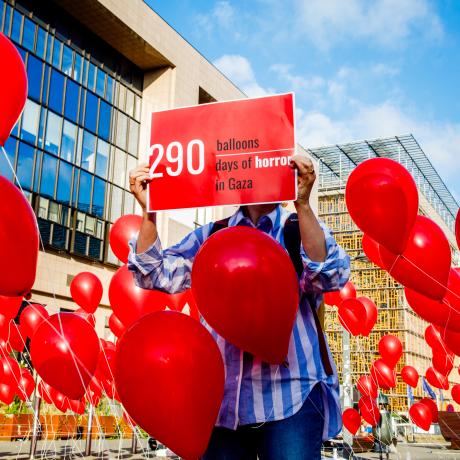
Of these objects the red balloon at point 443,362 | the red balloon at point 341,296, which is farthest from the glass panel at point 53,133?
the red balloon at point 443,362

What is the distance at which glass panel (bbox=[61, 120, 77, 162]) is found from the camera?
67.8ft

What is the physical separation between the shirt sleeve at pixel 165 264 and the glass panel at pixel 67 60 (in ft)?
65.6

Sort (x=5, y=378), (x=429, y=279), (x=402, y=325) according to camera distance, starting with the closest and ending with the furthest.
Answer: (x=429, y=279), (x=5, y=378), (x=402, y=325)

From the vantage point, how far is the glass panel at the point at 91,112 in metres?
21.9

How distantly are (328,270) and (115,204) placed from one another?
21377 mm

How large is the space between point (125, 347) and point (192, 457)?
44 centimetres

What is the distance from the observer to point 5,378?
10.7m

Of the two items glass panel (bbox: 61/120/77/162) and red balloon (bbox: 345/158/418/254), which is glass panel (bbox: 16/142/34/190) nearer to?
glass panel (bbox: 61/120/77/162)

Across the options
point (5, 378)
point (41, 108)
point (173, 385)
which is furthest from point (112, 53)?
point (173, 385)

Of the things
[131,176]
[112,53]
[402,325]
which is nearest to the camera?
[131,176]

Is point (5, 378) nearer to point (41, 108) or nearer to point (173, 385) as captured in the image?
point (173, 385)

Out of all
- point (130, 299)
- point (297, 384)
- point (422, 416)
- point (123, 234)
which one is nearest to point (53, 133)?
point (422, 416)

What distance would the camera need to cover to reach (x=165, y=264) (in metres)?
2.43

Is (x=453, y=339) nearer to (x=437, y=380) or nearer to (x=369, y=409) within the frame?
(x=369, y=409)
